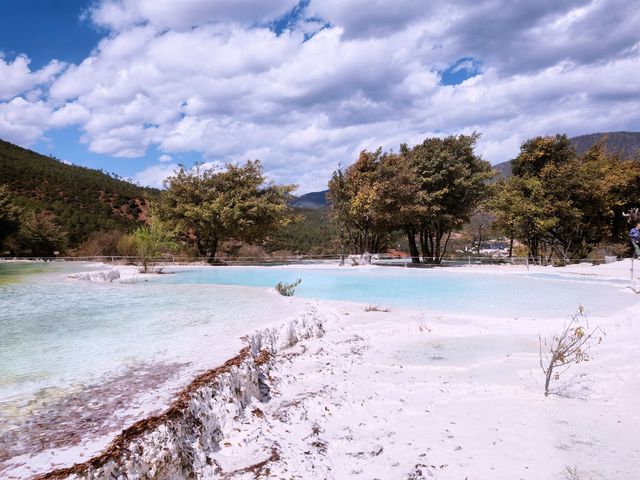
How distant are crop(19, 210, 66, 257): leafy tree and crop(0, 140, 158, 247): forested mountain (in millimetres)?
1697

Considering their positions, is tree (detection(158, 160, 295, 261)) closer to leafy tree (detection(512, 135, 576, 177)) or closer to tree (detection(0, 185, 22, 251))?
tree (detection(0, 185, 22, 251))

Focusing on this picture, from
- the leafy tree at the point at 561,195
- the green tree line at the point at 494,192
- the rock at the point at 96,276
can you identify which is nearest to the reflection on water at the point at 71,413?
the rock at the point at 96,276

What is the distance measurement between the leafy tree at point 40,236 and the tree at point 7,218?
2.67 ft

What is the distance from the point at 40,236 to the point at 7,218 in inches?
119

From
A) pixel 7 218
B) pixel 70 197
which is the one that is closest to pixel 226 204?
pixel 7 218

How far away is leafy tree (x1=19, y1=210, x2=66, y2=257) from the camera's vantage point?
85.5 ft

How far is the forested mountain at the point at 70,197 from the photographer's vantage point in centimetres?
3475

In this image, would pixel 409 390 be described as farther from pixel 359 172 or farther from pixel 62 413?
pixel 359 172

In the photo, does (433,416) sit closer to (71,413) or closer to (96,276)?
(71,413)

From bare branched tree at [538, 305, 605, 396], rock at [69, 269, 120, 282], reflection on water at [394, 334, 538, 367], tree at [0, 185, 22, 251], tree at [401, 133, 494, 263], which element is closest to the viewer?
bare branched tree at [538, 305, 605, 396]

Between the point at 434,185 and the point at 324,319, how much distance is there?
16556 mm

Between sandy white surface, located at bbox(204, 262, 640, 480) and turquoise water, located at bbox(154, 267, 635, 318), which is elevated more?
turquoise water, located at bbox(154, 267, 635, 318)

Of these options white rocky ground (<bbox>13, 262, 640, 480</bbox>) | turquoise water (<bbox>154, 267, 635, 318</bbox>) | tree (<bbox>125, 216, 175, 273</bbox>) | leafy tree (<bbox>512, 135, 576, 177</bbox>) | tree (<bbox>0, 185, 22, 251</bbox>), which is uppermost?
leafy tree (<bbox>512, 135, 576, 177</bbox>)

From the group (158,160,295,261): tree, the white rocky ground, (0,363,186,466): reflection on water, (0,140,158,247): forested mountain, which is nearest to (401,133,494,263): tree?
(158,160,295,261): tree
